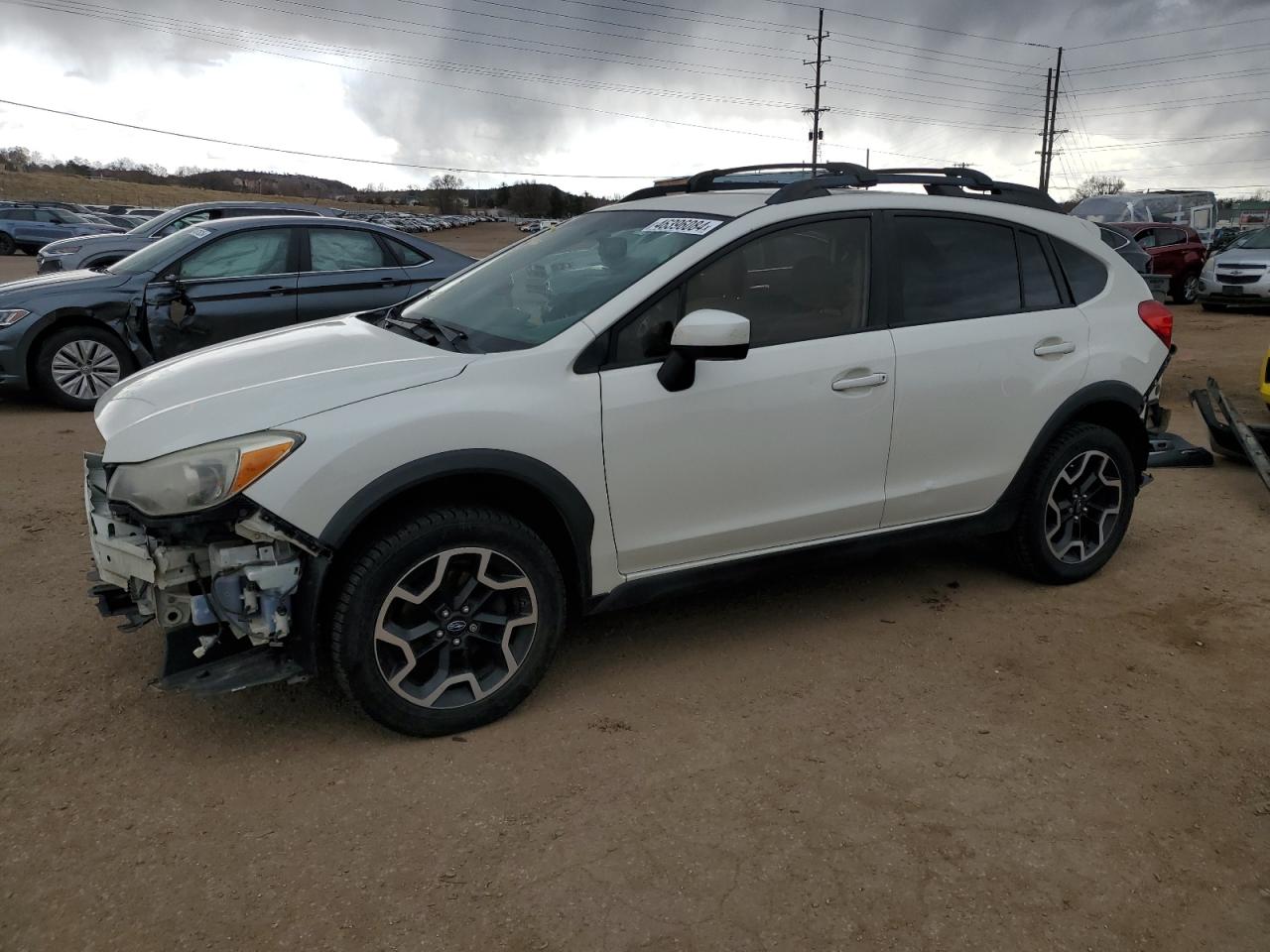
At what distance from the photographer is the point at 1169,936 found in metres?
2.38

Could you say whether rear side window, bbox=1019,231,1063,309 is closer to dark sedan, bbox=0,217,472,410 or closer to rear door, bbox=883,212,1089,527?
rear door, bbox=883,212,1089,527

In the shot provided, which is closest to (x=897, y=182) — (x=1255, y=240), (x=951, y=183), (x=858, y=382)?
(x=951, y=183)

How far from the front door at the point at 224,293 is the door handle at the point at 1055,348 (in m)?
6.02

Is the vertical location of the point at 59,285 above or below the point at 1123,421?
above

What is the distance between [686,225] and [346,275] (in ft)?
17.6

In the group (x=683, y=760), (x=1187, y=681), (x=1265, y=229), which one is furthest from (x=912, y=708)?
(x=1265, y=229)

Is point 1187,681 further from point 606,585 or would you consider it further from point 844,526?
point 606,585

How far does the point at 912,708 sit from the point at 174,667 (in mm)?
2469

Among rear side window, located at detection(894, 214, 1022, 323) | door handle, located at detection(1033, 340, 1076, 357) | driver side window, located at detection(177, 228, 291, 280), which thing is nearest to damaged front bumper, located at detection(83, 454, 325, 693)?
rear side window, located at detection(894, 214, 1022, 323)

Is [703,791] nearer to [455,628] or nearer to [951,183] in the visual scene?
[455,628]

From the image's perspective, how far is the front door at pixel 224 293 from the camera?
7.81m

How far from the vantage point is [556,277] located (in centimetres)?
387

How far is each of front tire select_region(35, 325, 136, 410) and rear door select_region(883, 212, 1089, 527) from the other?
701 cm

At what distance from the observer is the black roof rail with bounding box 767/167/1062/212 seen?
400 centimetres
